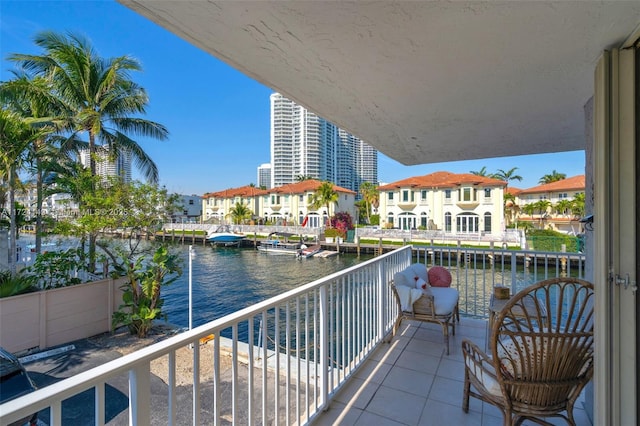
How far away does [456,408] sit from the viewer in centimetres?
204

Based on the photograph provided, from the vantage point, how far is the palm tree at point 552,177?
30547mm

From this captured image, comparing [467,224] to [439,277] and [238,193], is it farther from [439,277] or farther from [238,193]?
[238,193]

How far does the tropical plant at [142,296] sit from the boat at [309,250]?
585 inches

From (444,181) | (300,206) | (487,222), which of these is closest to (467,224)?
(487,222)

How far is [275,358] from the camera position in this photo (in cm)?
195

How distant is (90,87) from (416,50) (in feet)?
32.0

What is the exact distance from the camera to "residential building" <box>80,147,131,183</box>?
293 inches

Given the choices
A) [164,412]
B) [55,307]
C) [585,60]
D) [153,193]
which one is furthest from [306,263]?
[585,60]

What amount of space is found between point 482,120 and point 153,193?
7.10 m

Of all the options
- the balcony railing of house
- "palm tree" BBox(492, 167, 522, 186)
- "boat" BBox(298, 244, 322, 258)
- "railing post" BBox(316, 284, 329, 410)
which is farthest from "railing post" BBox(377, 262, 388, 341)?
"palm tree" BBox(492, 167, 522, 186)

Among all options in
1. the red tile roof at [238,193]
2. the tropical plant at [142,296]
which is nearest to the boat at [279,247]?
the red tile roof at [238,193]

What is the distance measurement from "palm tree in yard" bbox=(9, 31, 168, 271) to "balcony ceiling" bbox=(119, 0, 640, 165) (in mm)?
7214

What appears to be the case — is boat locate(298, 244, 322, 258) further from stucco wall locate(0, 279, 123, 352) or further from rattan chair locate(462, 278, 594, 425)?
rattan chair locate(462, 278, 594, 425)

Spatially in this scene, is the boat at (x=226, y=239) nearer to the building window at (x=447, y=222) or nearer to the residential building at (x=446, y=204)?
the residential building at (x=446, y=204)
